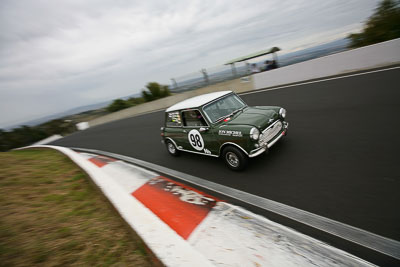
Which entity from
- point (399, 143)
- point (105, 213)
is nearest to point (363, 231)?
point (399, 143)

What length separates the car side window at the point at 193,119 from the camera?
185 inches

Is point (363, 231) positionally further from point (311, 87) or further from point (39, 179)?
Answer: point (311, 87)

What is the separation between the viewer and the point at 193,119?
4.89 meters

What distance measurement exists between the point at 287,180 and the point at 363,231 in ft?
4.49

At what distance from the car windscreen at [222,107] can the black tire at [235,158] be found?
30.7 inches

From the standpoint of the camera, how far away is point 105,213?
304cm

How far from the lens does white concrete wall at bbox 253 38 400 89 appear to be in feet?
28.1

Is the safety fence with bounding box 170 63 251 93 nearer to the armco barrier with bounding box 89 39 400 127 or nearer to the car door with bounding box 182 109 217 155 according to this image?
the armco barrier with bounding box 89 39 400 127

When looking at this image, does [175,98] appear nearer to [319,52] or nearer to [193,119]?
[319,52]

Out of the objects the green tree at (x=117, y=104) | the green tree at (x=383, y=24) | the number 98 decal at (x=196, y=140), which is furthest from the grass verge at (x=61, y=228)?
the green tree at (x=117, y=104)

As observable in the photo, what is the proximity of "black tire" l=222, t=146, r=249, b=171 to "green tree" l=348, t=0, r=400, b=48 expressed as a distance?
43.6 ft

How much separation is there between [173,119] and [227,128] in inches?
75.0

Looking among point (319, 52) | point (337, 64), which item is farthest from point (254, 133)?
point (319, 52)

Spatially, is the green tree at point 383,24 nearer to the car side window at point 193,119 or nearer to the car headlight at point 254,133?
the car headlight at point 254,133
